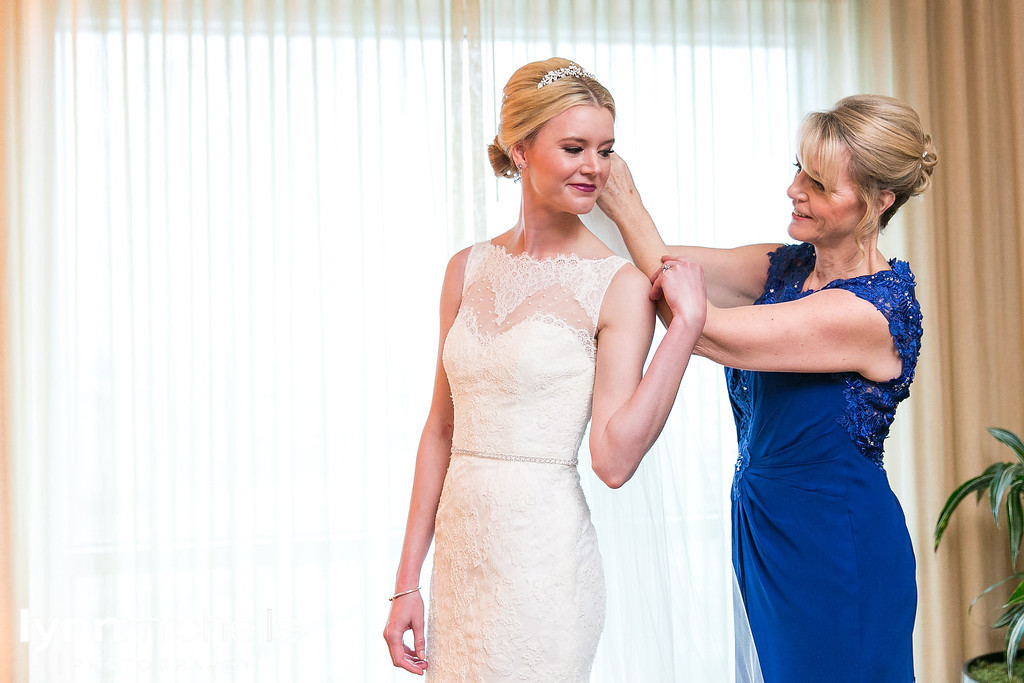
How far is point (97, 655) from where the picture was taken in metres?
3.31

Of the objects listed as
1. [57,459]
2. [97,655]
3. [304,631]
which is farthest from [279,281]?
[97,655]

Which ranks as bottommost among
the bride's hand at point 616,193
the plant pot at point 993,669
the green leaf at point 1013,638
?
the plant pot at point 993,669

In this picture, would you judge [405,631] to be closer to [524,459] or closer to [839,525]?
[524,459]

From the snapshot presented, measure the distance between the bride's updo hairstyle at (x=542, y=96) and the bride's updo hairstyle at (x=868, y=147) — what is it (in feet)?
1.32

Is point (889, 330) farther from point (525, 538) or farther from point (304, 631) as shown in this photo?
point (304, 631)

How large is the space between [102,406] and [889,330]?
2796 mm

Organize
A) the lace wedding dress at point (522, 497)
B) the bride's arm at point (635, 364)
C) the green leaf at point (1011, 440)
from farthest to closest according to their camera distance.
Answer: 1. the green leaf at point (1011, 440)
2. the lace wedding dress at point (522, 497)
3. the bride's arm at point (635, 364)

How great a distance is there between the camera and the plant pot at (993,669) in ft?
10.0

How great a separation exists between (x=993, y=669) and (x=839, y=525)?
199 centimetres

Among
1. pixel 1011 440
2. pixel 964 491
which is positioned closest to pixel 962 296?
pixel 1011 440

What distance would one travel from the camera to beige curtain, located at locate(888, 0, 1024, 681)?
3520 millimetres

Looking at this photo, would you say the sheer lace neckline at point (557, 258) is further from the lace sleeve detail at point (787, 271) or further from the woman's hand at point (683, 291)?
the lace sleeve detail at point (787, 271)

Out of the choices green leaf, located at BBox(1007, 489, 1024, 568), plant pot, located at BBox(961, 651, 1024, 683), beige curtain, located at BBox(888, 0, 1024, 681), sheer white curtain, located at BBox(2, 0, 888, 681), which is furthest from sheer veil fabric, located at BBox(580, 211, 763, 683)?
beige curtain, located at BBox(888, 0, 1024, 681)

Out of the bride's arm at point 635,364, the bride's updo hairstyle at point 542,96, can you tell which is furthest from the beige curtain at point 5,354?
the bride's arm at point 635,364
